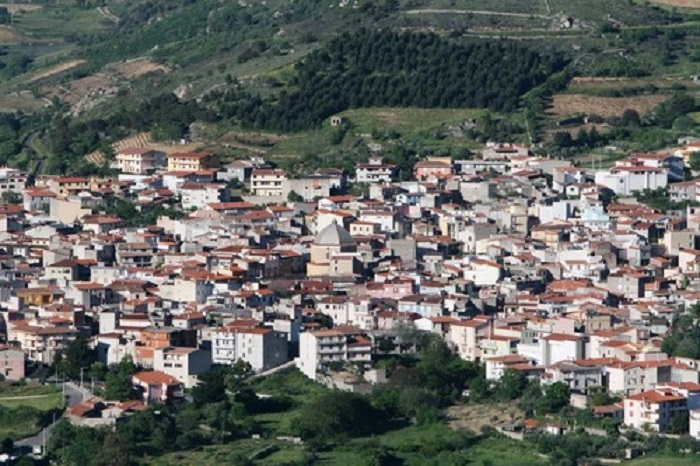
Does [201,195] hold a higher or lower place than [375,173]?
lower

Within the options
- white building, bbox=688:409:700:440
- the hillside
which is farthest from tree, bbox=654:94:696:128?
white building, bbox=688:409:700:440

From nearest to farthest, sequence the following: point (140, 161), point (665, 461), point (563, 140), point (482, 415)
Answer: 1. point (665, 461)
2. point (482, 415)
3. point (563, 140)
4. point (140, 161)

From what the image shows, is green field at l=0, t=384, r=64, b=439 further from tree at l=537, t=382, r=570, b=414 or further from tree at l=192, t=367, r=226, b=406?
tree at l=537, t=382, r=570, b=414

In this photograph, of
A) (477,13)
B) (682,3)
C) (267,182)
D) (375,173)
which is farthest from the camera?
(682,3)

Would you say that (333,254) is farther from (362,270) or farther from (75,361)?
(75,361)

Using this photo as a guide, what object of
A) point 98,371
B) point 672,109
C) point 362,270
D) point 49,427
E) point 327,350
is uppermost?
point 672,109

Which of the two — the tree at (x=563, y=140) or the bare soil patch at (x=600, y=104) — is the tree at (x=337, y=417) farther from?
the bare soil patch at (x=600, y=104)

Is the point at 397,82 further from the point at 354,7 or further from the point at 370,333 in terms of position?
the point at 370,333

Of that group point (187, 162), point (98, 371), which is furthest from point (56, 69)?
point (98, 371)

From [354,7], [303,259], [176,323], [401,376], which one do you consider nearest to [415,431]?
[401,376]
